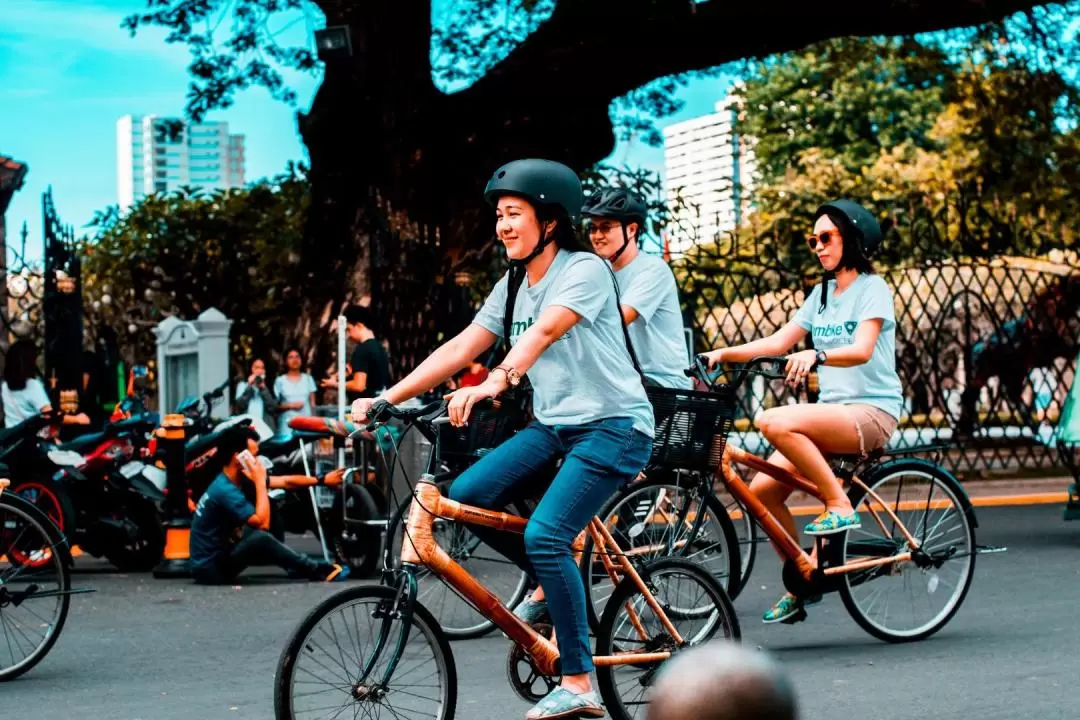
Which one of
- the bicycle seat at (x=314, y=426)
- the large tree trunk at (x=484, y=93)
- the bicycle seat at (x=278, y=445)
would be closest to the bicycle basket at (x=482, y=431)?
the bicycle seat at (x=314, y=426)

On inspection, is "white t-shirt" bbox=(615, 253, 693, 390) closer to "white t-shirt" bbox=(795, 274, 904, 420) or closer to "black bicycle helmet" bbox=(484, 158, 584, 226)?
"white t-shirt" bbox=(795, 274, 904, 420)

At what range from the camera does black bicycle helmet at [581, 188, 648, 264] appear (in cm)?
695

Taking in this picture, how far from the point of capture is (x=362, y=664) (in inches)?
182

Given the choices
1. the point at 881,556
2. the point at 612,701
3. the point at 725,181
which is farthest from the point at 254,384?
the point at 612,701

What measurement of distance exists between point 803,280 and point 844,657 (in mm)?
8024

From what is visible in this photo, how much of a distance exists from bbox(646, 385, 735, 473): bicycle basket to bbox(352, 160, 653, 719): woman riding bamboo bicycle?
1.01 metres

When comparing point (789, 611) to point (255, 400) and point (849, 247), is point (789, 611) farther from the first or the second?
point (255, 400)

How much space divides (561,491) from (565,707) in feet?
2.11

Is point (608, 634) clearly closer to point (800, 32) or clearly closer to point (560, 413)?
point (560, 413)

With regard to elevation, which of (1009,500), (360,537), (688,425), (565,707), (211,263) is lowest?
(1009,500)

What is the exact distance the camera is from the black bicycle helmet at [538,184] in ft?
16.4

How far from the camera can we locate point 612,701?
525 centimetres

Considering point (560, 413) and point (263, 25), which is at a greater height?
point (263, 25)

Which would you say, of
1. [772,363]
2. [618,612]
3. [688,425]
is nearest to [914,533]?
[772,363]
